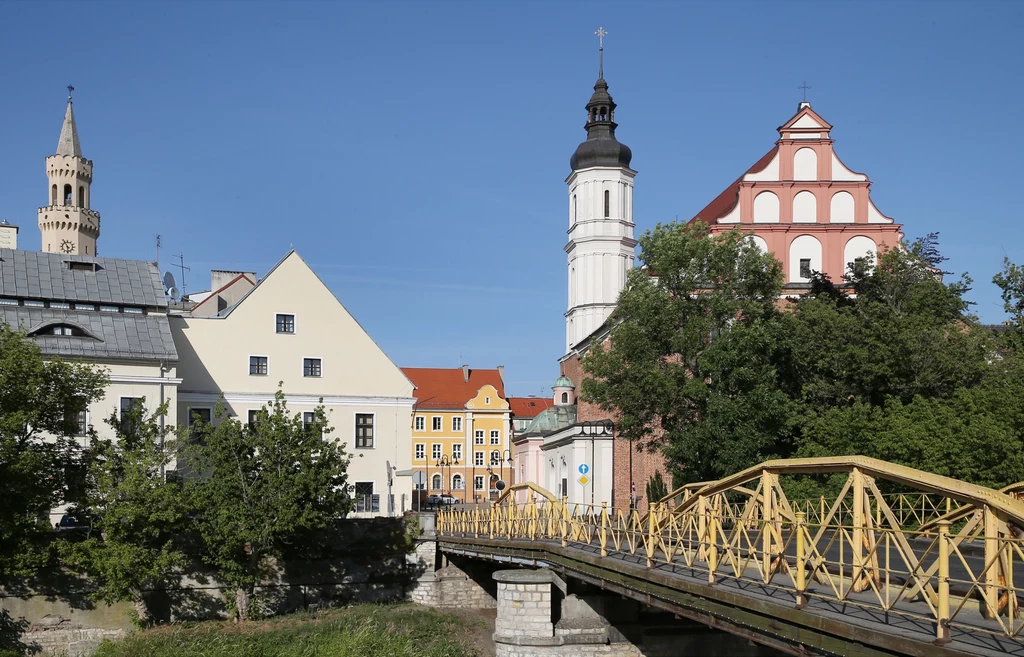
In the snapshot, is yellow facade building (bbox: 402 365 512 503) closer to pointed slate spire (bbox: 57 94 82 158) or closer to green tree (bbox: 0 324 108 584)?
pointed slate spire (bbox: 57 94 82 158)

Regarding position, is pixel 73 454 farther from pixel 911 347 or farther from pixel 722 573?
pixel 911 347

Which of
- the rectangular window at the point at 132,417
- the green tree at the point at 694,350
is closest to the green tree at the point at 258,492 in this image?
the rectangular window at the point at 132,417

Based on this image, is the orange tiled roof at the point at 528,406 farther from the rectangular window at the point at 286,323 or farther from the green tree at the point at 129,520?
the green tree at the point at 129,520

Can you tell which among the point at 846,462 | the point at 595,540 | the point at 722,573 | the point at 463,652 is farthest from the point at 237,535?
the point at 846,462

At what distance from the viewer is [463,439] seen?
3593 inches

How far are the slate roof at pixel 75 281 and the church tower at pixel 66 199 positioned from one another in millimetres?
31280

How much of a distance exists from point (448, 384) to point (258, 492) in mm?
63663

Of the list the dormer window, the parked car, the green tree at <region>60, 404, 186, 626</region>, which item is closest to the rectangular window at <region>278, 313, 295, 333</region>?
the dormer window

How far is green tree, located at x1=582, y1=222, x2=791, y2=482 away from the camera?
33844 mm

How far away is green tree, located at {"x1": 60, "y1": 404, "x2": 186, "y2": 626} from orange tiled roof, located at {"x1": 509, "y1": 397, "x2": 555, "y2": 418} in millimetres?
77213

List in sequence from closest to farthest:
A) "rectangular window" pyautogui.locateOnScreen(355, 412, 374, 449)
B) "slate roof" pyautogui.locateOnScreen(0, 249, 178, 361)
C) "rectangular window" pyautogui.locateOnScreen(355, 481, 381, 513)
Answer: "slate roof" pyautogui.locateOnScreen(0, 249, 178, 361)
"rectangular window" pyautogui.locateOnScreen(355, 481, 381, 513)
"rectangular window" pyautogui.locateOnScreen(355, 412, 374, 449)

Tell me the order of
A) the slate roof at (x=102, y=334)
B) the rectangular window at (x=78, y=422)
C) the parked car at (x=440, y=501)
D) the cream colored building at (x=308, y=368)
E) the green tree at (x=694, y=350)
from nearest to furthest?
the rectangular window at (x=78, y=422) < the green tree at (x=694, y=350) < the slate roof at (x=102, y=334) < the cream colored building at (x=308, y=368) < the parked car at (x=440, y=501)

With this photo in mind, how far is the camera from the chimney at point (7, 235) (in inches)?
1982

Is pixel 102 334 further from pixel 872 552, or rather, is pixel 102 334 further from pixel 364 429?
pixel 872 552
